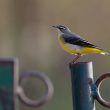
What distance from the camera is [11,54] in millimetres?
8039

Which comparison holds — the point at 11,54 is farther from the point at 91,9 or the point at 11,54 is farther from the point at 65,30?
the point at 65,30

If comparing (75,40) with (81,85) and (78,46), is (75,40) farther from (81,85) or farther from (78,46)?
(81,85)

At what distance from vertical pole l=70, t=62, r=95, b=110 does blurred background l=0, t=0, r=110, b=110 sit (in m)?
4.35

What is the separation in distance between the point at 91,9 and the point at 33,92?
1734 millimetres

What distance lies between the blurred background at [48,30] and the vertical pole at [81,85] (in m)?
4.35

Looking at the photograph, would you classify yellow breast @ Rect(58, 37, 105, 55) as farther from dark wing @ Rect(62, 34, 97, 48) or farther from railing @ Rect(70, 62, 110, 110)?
railing @ Rect(70, 62, 110, 110)

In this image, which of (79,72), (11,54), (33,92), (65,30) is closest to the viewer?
(79,72)

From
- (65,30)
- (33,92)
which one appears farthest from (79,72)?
(33,92)

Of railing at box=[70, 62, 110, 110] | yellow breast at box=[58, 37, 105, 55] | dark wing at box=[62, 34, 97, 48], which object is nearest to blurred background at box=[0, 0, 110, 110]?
dark wing at box=[62, 34, 97, 48]

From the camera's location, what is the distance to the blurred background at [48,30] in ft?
24.9

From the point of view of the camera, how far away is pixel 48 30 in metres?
8.41

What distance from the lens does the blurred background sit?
7.60m

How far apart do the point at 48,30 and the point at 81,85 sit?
5.63 metres

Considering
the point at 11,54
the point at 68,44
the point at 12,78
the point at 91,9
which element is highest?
the point at 91,9
